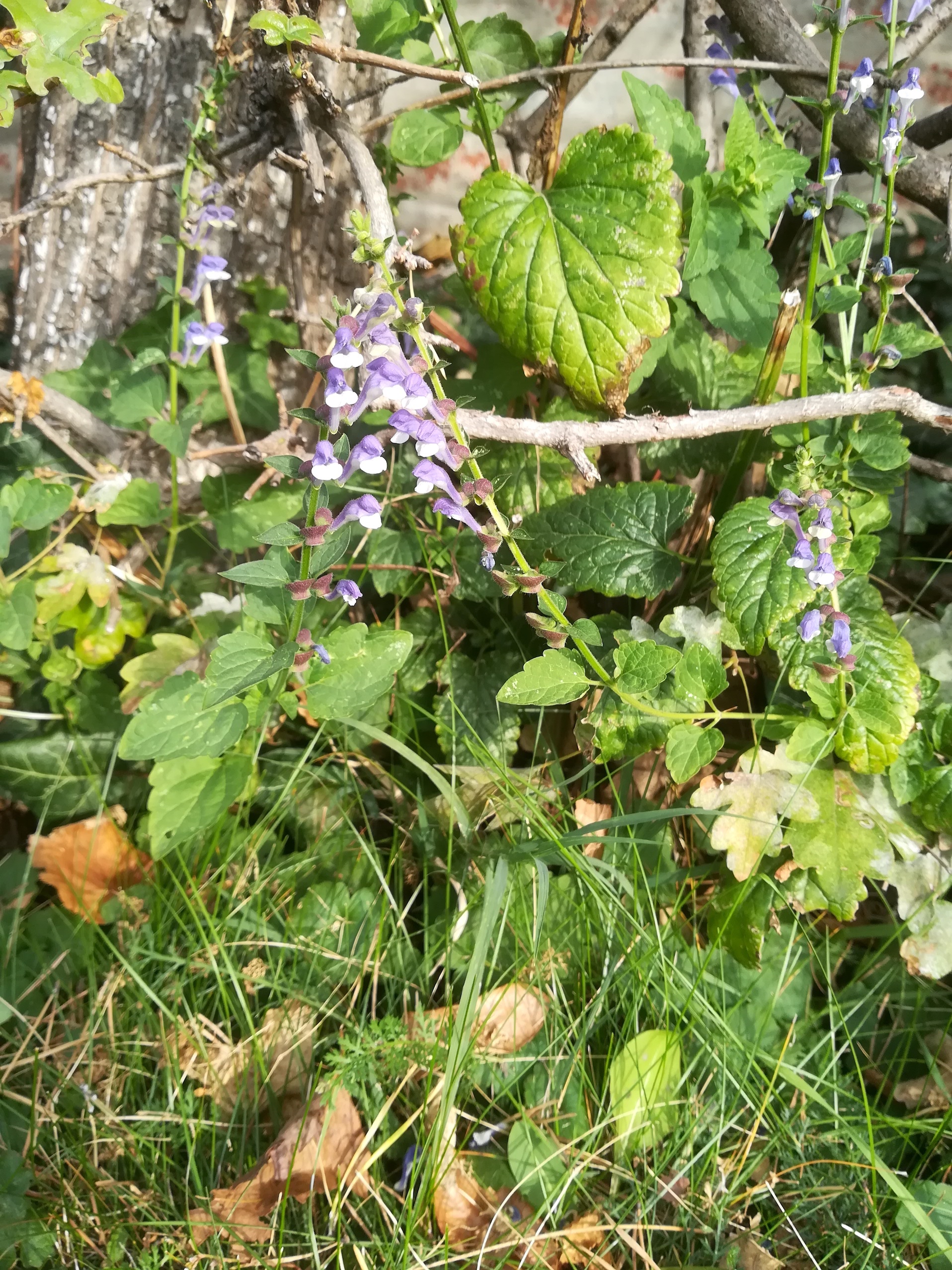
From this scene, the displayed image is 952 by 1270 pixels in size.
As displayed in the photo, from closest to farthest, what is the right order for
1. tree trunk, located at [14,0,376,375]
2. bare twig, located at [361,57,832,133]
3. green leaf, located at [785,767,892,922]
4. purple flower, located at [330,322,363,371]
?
1. purple flower, located at [330,322,363,371]
2. green leaf, located at [785,767,892,922]
3. bare twig, located at [361,57,832,133]
4. tree trunk, located at [14,0,376,375]

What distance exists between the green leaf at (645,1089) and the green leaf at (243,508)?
1001 millimetres

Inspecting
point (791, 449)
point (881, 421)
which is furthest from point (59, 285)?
point (881, 421)

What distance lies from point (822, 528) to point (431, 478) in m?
0.49

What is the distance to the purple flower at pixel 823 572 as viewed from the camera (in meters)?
1.03

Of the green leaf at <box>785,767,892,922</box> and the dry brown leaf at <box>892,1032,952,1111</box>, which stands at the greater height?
the green leaf at <box>785,767,892,922</box>

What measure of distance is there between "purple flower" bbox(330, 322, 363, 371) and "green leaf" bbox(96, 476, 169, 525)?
0.75 m

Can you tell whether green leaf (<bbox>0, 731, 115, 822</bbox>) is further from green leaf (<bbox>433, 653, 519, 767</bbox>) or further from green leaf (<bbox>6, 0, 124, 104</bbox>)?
green leaf (<bbox>6, 0, 124, 104</bbox>)

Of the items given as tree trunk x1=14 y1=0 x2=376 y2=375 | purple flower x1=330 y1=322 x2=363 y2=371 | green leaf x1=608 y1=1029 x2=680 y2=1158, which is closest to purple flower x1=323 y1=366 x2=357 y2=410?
purple flower x1=330 y1=322 x2=363 y2=371

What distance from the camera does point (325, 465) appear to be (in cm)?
93

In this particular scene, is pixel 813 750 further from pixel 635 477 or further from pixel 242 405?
pixel 242 405

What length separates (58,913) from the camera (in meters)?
1.44

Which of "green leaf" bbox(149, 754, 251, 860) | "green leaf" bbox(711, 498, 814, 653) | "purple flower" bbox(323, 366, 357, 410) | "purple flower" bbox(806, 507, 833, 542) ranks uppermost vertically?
"purple flower" bbox(323, 366, 357, 410)

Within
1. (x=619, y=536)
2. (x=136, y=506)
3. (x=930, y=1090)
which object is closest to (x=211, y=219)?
(x=136, y=506)

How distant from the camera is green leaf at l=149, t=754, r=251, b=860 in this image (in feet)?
4.00
